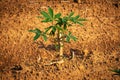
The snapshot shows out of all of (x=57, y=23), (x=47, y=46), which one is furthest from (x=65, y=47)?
(x=57, y=23)

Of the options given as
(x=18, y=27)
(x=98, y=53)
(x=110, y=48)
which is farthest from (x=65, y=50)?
(x=18, y=27)

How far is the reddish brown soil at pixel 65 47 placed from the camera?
7.08 feet

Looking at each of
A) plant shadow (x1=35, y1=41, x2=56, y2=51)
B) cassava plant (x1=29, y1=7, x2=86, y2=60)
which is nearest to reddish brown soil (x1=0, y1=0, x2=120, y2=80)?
plant shadow (x1=35, y1=41, x2=56, y2=51)

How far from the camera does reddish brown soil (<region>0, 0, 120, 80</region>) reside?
2.16 m

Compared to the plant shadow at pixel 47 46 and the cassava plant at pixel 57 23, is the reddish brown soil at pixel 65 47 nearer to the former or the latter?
the plant shadow at pixel 47 46

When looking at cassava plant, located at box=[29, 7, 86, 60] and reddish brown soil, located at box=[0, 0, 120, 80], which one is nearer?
cassava plant, located at box=[29, 7, 86, 60]

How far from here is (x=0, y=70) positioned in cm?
220

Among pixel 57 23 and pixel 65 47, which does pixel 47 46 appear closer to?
pixel 65 47

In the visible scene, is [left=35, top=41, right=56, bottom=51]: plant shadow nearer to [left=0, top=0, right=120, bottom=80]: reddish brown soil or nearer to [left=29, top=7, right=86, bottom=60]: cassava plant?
[left=0, top=0, right=120, bottom=80]: reddish brown soil

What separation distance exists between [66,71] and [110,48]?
2.13 ft

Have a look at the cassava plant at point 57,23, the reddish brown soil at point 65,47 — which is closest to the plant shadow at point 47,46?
the reddish brown soil at point 65,47

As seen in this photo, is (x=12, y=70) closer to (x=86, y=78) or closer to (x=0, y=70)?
(x=0, y=70)

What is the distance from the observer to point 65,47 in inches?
97.3

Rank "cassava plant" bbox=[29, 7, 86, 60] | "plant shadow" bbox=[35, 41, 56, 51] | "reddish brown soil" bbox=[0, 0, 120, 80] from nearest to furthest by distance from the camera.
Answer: "cassava plant" bbox=[29, 7, 86, 60]
"reddish brown soil" bbox=[0, 0, 120, 80]
"plant shadow" bbox=[35, 41, 56, 51]
